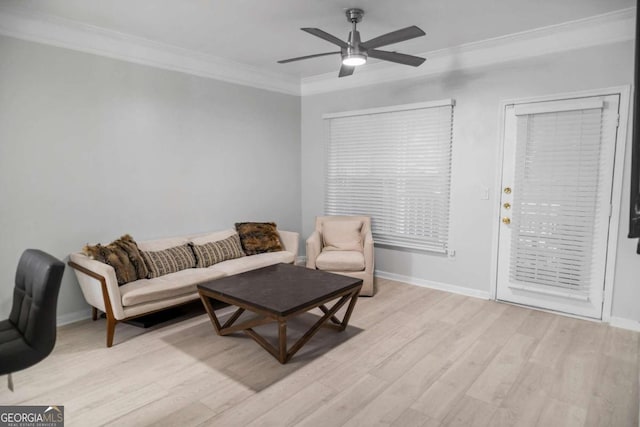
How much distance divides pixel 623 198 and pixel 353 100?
10.3ft

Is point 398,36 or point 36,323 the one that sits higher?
point 398,36

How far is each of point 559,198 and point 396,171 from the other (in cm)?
181

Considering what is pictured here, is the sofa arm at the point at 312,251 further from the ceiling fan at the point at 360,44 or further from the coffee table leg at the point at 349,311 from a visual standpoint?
the ceiling fan at the point at 360,44

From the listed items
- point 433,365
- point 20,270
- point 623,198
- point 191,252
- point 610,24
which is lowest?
point 433,365

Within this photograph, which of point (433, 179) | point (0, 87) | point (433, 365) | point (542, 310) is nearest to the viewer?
point (433, 365)

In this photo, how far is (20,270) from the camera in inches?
87.4

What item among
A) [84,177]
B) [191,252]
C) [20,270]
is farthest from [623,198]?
[84,177]

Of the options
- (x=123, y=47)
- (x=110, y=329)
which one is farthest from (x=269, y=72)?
(x=110, y=329)

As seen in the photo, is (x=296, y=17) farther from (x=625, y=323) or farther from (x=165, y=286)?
(x=625, y=323)

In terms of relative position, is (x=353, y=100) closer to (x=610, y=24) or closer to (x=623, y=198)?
(x=610, y=24)

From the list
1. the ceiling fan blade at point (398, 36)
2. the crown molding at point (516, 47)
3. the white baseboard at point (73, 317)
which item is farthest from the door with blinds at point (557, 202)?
the white baseboard at point (73, 317)

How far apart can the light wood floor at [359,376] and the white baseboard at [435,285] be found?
647 millimetres

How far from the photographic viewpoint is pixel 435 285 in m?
4.67

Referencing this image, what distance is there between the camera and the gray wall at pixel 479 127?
3455 millimetres
